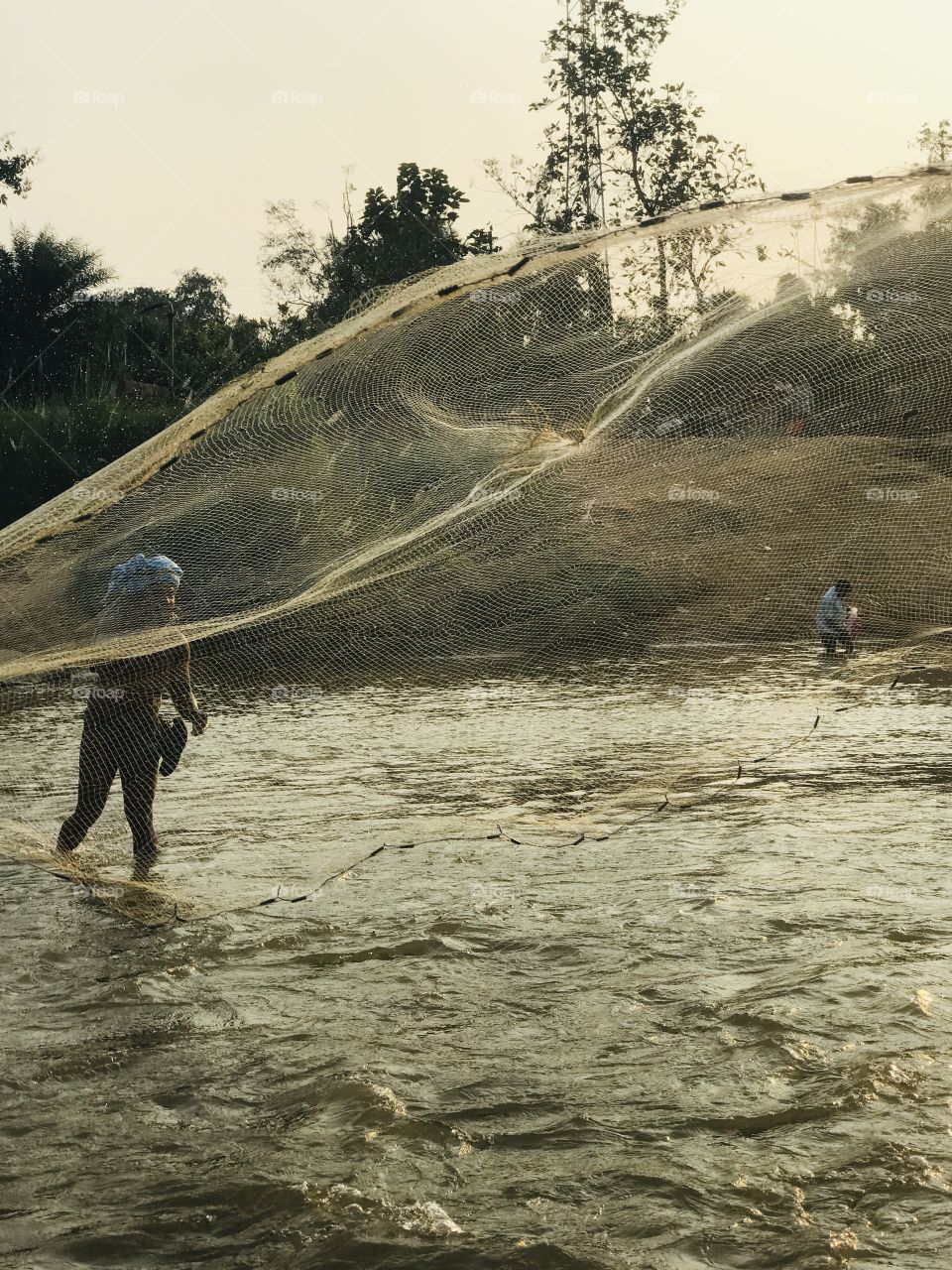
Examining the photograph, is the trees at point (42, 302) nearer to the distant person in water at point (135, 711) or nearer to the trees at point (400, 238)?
the trees at point (400, 238)

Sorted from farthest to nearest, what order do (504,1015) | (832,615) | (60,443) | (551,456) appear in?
(60,443) → (832,615) → (551,456) → (504,1015)

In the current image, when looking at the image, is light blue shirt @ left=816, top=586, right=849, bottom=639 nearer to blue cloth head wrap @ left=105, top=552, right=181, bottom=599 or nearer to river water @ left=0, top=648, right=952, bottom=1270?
river water @ left=0, top=648, right=952, bottom=1270

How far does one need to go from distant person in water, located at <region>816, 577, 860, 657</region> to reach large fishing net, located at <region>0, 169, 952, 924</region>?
12 cm

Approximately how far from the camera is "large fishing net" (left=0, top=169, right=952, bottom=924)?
5.87 meters

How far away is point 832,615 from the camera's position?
774cm

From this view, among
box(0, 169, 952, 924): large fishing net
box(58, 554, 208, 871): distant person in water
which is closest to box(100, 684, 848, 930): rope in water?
box(0, 169, 952, 924): large fishing net

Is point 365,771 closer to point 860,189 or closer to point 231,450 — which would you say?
point 231,450

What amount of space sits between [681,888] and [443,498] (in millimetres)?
2096

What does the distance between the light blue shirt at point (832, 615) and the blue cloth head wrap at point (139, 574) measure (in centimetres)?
344

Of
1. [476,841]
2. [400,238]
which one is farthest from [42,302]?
[476,841]

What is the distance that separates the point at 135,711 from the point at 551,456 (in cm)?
221

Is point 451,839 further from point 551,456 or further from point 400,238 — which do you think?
point 400,238

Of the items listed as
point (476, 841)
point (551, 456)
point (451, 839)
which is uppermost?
point (551, 456)

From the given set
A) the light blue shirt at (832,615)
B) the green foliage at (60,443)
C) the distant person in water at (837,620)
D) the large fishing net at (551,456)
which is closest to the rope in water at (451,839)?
the large fishing net at (551,456)
